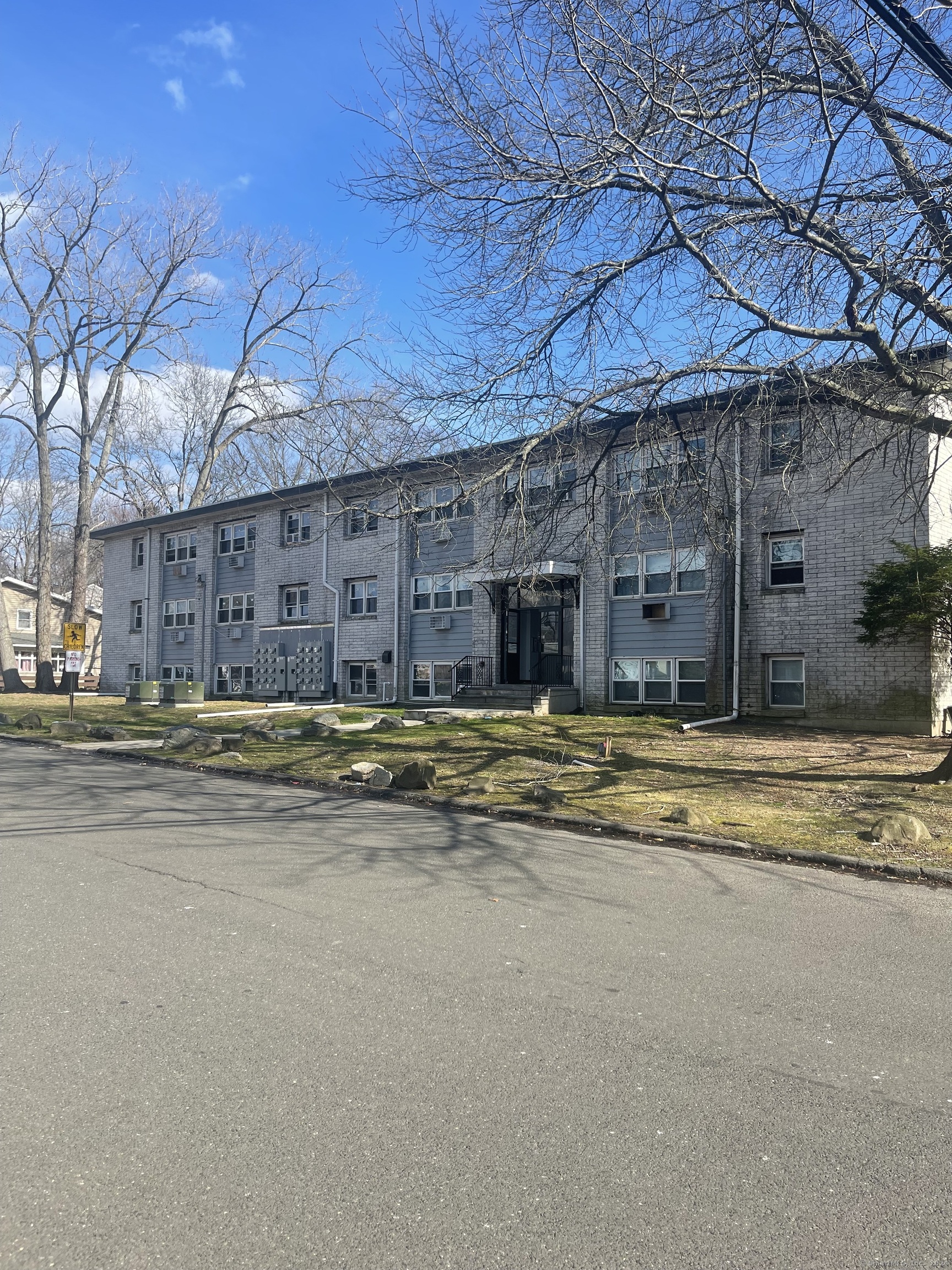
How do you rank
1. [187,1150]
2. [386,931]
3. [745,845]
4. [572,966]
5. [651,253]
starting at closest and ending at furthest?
[187,1150]
[572,966]
[386,931]
[745,845]
[651,253]

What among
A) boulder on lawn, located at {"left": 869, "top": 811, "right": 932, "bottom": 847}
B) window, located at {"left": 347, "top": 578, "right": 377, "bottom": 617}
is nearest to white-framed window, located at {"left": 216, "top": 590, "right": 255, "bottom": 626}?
window, located at {"left": 347, "top": 578, "right": 377, "bottom": 617}

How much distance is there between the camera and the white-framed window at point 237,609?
1387 inches

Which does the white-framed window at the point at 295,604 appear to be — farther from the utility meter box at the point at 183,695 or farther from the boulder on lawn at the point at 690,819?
the boulder on lawn at the point at 690,819

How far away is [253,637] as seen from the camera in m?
34.6

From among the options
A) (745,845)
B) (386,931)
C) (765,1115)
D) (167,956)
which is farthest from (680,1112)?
(745,845)

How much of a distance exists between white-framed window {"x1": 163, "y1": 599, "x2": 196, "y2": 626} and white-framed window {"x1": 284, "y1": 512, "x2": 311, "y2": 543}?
20.5 ft

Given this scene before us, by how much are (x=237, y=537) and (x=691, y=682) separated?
2009 centimetres

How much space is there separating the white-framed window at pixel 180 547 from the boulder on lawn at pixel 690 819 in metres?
31.3

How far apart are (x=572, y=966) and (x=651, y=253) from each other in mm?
8425

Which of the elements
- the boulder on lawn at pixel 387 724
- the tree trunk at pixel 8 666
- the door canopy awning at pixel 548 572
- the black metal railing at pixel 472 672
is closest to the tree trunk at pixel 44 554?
the tree trunk at pixel 8 666

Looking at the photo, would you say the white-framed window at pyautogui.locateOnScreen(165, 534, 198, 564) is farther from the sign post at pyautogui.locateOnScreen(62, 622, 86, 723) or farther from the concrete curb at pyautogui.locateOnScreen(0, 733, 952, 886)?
the concrete curb at pyautogui.locateOnScreen(0, 733, 952, 886)

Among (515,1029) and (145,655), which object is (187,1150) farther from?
(145,655)

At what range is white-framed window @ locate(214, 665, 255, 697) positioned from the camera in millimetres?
35125

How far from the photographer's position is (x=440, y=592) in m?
28.9
